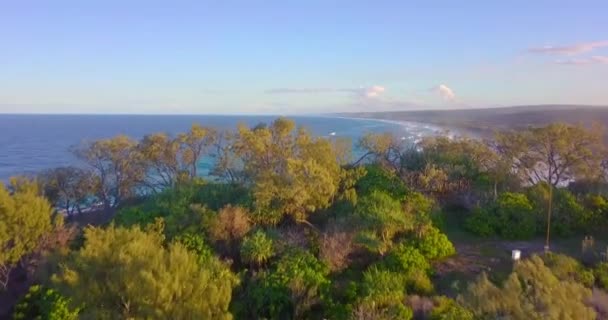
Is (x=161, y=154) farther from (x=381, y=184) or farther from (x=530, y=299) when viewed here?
(x=530, y=299)

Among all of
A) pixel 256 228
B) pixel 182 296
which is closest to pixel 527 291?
pixel 182 296

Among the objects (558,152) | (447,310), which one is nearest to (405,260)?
(447,310)

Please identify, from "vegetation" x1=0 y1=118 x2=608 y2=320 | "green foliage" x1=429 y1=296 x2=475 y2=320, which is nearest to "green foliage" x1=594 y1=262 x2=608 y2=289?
"vegetation" x1=0 y1=118 x2=608 y2=320

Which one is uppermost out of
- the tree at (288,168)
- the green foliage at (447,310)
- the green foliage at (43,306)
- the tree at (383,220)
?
the tree at (288,168)

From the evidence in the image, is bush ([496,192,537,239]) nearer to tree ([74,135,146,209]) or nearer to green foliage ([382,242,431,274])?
green foliage ([382,242,431,274])

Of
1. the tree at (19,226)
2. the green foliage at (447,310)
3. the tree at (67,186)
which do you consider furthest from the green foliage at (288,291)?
the tree at (67,186)

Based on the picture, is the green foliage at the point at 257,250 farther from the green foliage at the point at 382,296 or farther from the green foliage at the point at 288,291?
the green foliage at the point at 382,296
